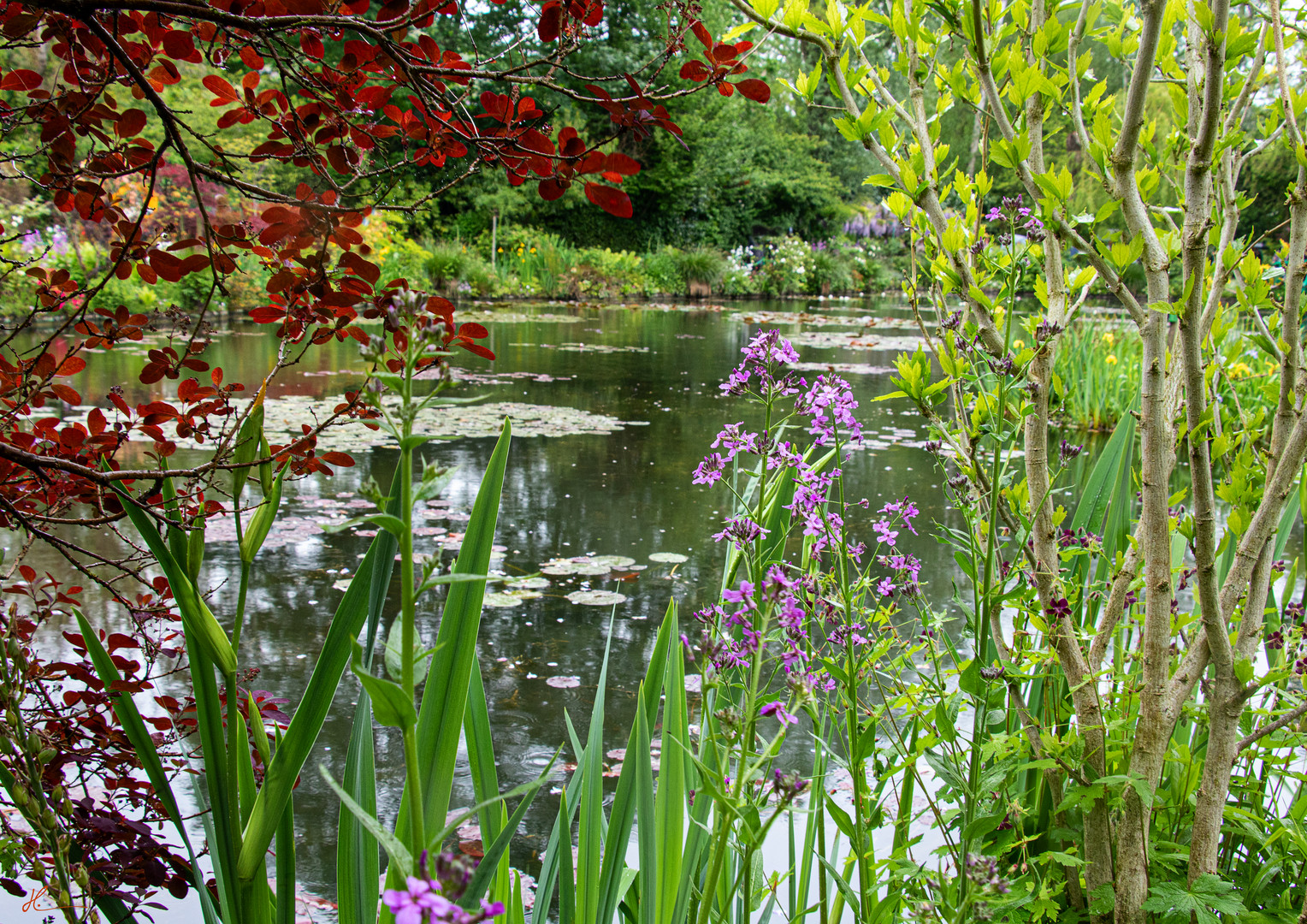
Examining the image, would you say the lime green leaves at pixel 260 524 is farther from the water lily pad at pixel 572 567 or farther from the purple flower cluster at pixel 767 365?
the water lily pad at pixel 572 567

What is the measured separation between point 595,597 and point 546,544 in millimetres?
621

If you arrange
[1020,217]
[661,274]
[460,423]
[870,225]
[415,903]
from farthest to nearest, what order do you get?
[870,225], [661,274], [460,423], [1020,217], [415,903]

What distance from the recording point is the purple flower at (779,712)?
906mm

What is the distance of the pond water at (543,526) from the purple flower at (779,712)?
436 millimetres

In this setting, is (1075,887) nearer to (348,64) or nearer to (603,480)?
(348,64)

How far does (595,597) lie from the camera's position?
3156mm

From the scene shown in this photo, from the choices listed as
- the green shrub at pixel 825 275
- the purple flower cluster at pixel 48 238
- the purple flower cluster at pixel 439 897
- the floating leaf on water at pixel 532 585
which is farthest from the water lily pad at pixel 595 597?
the green shrub at pixel 825 275

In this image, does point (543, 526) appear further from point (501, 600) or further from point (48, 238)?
point (48, 238)

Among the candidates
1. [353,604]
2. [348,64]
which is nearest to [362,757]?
[353,604]

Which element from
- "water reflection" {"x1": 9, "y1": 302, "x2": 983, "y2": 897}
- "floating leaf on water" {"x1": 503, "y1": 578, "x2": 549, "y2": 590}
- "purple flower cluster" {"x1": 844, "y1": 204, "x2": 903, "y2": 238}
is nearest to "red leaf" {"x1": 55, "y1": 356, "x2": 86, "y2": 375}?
"water reflection" {"x1": 9, "y1": 302, "x2": 983, "y2": 897}

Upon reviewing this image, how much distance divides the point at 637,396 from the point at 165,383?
3.68 metres

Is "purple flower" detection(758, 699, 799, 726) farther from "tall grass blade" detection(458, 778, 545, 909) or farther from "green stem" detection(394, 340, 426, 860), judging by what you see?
"green stem" detection(394, 340, 426, 860)

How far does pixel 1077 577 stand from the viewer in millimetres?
1606

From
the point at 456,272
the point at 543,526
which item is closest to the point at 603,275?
the point at 456,272
